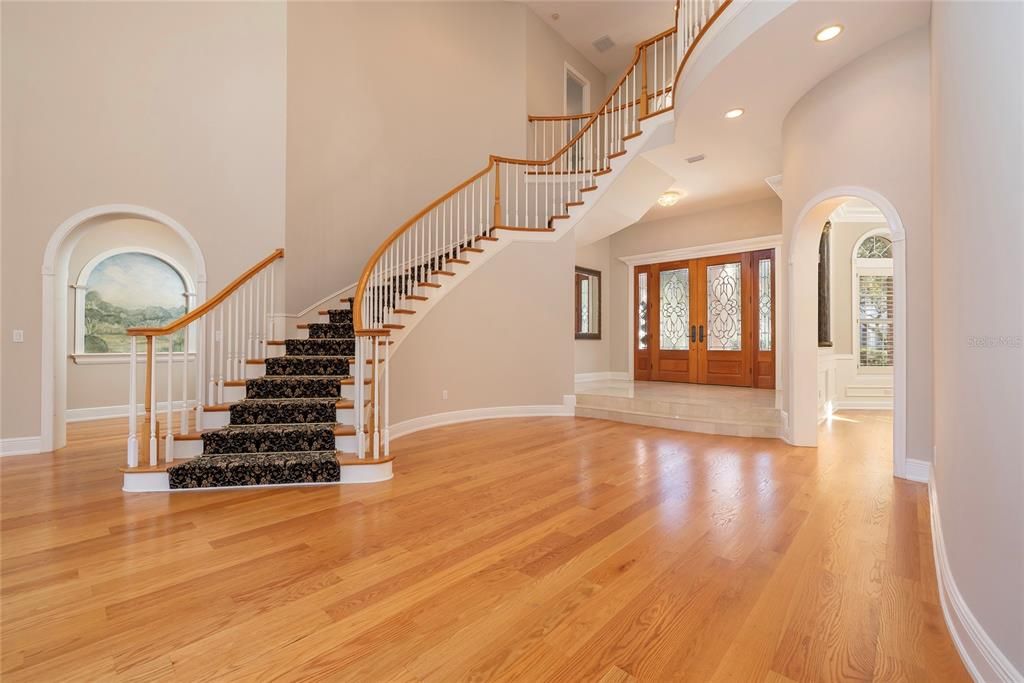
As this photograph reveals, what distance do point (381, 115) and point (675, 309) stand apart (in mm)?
5854

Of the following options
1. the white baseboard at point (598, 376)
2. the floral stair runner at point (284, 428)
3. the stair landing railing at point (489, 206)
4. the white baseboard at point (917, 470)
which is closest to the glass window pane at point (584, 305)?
the white baseboard at point (598, 376)

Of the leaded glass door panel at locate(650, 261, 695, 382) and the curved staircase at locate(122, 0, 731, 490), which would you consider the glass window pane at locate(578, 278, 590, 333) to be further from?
the curved staircase at locate(122, 0, 731, 490)

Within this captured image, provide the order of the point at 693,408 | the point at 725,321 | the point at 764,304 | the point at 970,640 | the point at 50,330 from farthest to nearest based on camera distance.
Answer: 1. the point at 725,321
2. the point at 764,304
3. the point at 693,408
4. the point at 50,330
5. the point at 970,640

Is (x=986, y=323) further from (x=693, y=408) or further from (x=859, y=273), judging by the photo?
(x=859, y=273)

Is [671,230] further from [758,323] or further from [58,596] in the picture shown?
[58,596]

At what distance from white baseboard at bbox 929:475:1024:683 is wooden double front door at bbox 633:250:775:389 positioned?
5926mm

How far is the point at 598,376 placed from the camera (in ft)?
28.5

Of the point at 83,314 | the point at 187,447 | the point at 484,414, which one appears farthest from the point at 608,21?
the point at 83,314

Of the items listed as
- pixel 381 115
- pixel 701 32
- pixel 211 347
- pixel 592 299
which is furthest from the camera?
pixel 592 299

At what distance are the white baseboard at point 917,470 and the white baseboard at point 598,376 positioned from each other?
5.14m

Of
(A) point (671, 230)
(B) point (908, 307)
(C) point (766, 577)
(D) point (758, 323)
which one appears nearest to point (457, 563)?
(C) point (766, 577)

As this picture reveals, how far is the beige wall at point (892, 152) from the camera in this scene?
3293mm

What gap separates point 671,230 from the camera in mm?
8219

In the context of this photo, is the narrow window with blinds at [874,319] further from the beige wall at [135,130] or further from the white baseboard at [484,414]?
the beige wall at [135,130]
